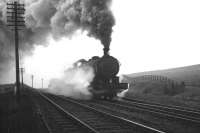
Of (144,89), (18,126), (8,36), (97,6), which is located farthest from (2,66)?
(18,126)

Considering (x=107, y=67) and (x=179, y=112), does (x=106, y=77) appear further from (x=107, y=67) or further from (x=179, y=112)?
(x=179, y=112)

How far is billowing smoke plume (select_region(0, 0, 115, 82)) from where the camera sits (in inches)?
912

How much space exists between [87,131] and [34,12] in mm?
26859

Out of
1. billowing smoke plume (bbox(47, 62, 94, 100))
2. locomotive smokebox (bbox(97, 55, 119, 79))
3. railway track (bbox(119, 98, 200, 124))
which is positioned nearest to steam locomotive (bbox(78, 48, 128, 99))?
locomotive smokebox (bbox(97, 55, 119, 79))

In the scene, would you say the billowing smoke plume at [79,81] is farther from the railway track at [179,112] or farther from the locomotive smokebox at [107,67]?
the railway track at [179,112]

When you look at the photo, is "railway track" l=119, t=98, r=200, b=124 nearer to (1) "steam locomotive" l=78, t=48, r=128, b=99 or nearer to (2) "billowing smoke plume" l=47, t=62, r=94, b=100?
(1) "steam locomotive" l=78, t=48, r=128, b=99

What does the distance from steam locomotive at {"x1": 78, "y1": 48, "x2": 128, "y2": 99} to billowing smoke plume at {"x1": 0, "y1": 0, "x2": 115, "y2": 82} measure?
4.17ft

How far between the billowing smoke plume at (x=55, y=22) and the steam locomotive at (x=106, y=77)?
1.27 metres

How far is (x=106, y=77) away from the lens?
893 inches

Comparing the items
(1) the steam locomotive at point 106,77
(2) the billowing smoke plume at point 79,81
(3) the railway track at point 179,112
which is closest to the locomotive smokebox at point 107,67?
(1) the steam locomotive at point 106,77

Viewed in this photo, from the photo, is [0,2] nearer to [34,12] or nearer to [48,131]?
[34,12]

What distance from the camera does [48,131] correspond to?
1061cm

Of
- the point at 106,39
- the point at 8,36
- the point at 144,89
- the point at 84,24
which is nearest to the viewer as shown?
the point at 106,39

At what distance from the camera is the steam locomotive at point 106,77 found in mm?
22250
